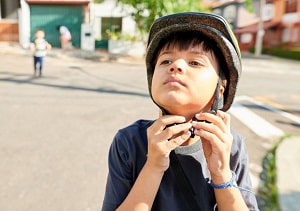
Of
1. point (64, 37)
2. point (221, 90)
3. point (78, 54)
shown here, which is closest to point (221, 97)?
point (221, 90)

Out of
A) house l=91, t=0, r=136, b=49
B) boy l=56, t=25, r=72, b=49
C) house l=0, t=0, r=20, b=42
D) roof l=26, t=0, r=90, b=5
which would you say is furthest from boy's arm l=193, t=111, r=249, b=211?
house l=0, t=0, r=20, b=42

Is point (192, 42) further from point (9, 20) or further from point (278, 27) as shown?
point (278, 27)

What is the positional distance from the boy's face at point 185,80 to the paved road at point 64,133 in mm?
2496

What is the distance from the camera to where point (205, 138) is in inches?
50.6

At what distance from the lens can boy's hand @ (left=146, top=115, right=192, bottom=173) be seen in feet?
4.20

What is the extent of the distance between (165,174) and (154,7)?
16.8m

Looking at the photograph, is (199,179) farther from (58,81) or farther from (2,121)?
(58,81)

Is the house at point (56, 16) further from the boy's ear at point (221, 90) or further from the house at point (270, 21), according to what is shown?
the boy's ear at point (221, 90)

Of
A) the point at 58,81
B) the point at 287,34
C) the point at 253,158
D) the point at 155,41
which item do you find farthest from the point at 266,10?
the point at 155,41

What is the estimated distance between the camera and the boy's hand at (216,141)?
4.23 feet

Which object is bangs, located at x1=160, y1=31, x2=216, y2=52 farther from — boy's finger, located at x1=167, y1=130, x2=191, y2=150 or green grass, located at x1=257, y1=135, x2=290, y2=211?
green grass, located at x1=257, y1=135, x2=290, y2=211

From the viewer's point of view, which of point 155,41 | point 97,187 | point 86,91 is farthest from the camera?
point 86,91

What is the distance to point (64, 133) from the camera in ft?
19.0

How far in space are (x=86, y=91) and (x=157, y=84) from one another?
849 centimetres
